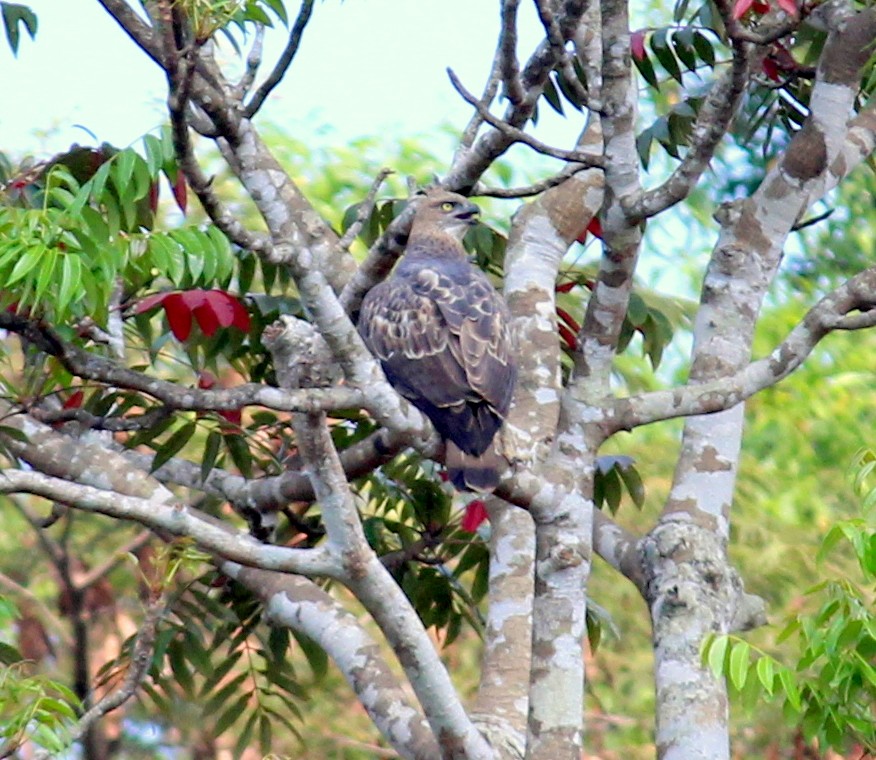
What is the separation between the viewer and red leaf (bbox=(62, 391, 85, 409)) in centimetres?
552

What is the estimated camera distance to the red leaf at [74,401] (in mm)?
5520

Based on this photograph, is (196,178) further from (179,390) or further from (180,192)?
(180,192)

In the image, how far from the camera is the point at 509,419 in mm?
4953

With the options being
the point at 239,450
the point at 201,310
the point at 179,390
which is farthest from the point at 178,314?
the point at 179,390

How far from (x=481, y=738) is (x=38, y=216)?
191 cm

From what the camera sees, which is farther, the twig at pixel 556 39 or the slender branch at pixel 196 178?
the twig at pixel 556 39

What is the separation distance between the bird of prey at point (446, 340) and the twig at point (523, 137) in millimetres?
877

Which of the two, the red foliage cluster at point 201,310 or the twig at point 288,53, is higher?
the twig at point 288,53

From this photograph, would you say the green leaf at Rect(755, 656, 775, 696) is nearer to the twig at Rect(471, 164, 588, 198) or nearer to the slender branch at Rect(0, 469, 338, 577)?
the slender branch at Rect(0, 469, 338, 577)

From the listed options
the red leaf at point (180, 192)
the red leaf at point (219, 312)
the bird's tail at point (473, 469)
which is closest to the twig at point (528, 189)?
the bird's tail at point (473, 469)

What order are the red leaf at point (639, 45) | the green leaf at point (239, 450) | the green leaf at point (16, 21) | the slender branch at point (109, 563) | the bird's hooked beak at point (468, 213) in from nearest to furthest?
the green leaf at point (16, 21), the green leaf at point (239, 450), the red leaf at point (639, 45), the bird's hooked beak at point (468, 213), the slender branch at point (109, 563)

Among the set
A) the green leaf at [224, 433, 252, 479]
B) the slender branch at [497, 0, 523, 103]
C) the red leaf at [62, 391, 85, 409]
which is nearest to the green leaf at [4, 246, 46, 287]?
the green leaf at [224, 433, 252, 479]

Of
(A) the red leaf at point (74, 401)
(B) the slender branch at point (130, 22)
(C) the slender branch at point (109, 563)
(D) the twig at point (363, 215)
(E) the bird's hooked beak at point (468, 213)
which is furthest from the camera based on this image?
(C) the slender branch at point (109, 563)

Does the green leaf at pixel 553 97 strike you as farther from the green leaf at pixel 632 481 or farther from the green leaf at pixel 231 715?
the green leaf at pixel 231 715
